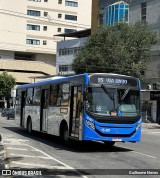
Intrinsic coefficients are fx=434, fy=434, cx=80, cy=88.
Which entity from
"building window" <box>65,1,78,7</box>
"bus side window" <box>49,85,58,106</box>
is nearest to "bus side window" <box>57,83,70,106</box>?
"bus side window" <box>49,85,58,106</box>

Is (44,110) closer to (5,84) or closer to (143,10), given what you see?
(143,10)

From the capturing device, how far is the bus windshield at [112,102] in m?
16.0

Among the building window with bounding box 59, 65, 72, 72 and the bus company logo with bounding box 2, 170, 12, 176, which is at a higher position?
the building window with bounding box 59, 65, 72, 72

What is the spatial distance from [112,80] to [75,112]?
1.89m

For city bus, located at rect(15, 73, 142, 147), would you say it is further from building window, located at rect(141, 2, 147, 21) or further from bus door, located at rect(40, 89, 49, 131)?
building window, located at rect(141, 2, 147, 21)

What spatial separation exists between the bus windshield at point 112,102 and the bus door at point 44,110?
481cm

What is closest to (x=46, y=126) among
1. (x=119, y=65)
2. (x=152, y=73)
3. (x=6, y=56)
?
(x=119, y=65)

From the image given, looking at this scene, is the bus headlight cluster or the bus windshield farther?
the bus windshield

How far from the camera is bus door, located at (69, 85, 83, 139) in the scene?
16344 millimetres

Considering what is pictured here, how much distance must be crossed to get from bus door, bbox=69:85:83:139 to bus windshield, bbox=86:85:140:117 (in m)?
0.56

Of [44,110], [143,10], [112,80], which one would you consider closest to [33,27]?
[143,10]

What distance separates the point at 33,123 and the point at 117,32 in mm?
23954

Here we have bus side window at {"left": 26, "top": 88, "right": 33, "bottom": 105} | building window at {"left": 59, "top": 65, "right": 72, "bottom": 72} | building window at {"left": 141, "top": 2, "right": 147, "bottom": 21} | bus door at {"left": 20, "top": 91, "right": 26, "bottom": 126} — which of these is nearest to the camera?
bus side window at {"left": 26, "top": 88, "right": 33, "bottom": 105}

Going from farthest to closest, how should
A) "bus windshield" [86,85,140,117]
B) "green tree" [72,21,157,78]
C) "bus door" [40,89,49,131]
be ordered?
"green tree" [72,21,157,78] < "bus door" [40,89,49,131] < "bus windshield" [86,85,140,117]
